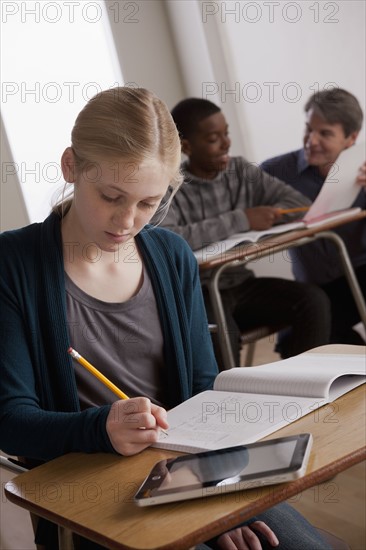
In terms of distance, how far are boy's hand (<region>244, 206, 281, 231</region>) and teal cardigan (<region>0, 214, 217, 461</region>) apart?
1.38m

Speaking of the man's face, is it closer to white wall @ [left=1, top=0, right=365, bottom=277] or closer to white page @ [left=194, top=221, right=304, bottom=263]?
white wall @ [left=1, top=0, right=365, bottom=277]

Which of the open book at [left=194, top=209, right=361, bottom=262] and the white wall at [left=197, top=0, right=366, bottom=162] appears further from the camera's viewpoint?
the white wall at [left=197, top=0, right=366, bottom=162]

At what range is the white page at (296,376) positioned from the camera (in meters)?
1.12

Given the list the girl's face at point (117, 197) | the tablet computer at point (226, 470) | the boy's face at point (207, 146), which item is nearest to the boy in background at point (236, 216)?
the boy's face at point (207, 146)

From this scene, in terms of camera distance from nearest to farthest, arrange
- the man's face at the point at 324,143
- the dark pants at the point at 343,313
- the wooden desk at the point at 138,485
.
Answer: the wooden desk at the point at 138,485, the dark pants at the point at 343,313, the man's face at the point at 324,143

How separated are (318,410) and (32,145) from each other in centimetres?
260

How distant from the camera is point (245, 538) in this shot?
1.14 m

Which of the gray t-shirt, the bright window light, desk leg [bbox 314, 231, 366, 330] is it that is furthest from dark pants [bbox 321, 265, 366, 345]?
the gray t-shirt

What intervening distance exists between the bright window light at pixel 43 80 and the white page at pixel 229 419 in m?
2.28

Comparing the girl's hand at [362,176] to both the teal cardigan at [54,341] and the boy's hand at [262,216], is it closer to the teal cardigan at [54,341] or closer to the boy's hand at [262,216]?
the boy's hand at [262,216]

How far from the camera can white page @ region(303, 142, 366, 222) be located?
283 centimetres

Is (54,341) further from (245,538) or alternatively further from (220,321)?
(220,321)

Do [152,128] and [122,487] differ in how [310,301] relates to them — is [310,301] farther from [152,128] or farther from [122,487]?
[122,487]

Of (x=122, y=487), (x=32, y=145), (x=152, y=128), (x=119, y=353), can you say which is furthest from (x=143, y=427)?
(x=32, y=145)
